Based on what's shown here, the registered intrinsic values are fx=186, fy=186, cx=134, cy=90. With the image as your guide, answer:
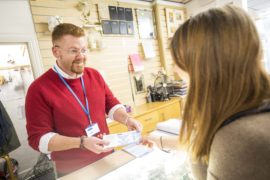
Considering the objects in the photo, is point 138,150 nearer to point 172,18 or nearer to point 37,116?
point 37,116

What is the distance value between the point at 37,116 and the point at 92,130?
0.37 m

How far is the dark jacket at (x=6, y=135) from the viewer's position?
1967mm

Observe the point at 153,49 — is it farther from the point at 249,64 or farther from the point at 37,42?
the point at 249,64

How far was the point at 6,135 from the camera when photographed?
78.4 inches

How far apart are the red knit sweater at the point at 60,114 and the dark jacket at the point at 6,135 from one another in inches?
41.7

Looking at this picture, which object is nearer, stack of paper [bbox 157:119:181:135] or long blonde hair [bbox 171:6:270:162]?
long blonde hair [bbox 171:6:270:162]

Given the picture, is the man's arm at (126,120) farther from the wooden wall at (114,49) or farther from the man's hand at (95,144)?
the wooden wall at (114,49)

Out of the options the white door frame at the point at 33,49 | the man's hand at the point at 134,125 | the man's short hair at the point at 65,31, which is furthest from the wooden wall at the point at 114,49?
the man's hand at the point at 134,125

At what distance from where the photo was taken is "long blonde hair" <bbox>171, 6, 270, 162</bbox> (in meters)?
0.56

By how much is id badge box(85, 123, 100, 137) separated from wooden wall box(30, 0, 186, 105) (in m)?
1.34

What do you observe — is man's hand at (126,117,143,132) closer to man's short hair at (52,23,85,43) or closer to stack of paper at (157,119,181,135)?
stack of paper at (157,119,181,135)

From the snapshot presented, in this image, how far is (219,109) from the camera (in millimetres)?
577

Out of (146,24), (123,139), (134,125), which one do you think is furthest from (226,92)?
(146,24)

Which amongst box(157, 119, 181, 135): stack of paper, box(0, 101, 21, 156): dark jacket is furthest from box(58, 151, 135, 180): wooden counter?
box(0, 101, 21, 156): dark jacket
